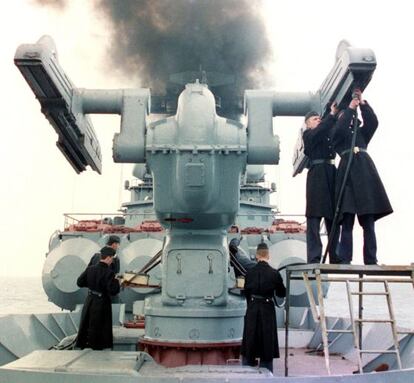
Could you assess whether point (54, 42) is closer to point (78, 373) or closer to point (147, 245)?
point (78, 373)

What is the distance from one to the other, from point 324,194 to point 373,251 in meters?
0.76

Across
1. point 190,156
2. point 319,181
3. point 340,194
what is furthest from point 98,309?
point 340,194

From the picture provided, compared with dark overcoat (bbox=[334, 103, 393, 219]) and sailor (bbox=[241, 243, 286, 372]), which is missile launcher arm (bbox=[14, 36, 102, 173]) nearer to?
sailor (bbox=[241, 243, 286, 372])

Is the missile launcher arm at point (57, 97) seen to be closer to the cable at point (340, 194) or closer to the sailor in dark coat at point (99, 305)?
the sailor in dark coat at point (99, 305)

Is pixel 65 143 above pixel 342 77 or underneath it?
underneath

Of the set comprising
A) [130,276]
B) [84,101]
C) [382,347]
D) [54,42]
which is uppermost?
[54,42]

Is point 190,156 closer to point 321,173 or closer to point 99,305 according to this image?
point 321,173

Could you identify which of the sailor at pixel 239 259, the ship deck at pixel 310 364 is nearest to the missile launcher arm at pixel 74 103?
the sailor at pixel 239 259

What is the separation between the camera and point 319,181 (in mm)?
5527

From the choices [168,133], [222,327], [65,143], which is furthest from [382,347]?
[65,143]

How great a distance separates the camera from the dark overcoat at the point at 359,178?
5.18 m

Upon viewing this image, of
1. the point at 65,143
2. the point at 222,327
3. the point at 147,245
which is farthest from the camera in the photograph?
the point at 147,245

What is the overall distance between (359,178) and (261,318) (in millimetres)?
1752

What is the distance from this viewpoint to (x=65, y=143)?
6.63 meters
